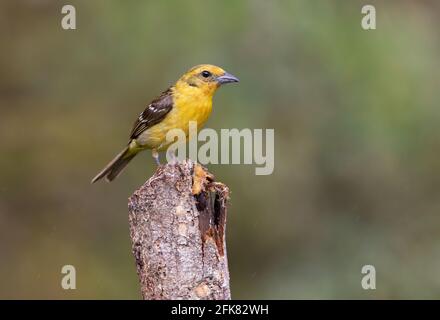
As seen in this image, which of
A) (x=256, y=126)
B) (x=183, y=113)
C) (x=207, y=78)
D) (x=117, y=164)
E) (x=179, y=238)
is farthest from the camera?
(x=256, y=126)

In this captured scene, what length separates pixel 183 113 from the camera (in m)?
8.62

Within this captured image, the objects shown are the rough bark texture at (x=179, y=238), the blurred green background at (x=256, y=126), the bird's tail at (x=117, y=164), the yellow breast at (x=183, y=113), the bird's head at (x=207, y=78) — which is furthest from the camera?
the blurred green background at (x=256, y=126)

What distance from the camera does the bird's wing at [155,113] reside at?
28.6 ft

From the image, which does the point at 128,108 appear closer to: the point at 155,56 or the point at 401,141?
the point at 155,56

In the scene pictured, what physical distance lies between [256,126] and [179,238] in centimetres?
418

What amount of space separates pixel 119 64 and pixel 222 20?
5.47ft

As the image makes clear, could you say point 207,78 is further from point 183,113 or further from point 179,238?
point 179,238

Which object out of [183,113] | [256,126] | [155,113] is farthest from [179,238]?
[256,126]

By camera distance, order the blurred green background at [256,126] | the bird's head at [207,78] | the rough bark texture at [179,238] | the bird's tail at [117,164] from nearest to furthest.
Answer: the rough bark texture at [179,238], the bird's head at [207,78], the bird's tail at [117,164], the blurred green background at [256,126]

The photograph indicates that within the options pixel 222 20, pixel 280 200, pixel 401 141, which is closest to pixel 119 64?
pixel 222 20

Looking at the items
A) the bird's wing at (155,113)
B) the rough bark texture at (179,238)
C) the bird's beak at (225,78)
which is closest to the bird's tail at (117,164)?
the bird's wing at (155,113)

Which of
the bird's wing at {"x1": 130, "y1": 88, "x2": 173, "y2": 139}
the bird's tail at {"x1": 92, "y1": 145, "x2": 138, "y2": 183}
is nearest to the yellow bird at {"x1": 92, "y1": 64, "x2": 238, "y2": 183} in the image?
the bird's wing at {"x1": 130, "y1": 88, "x2": 173, "y2": 139}

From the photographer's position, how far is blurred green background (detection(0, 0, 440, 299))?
379 inches

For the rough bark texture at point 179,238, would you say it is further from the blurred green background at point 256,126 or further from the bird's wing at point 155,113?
the blurred green background at point 256,126
